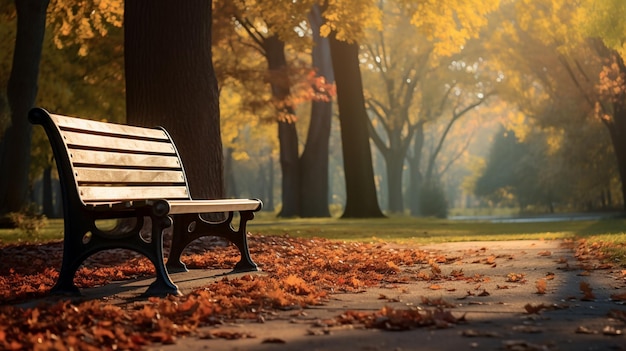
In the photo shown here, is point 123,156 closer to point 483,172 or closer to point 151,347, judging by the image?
point 151,347

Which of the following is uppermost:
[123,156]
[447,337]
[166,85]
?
[166,85]

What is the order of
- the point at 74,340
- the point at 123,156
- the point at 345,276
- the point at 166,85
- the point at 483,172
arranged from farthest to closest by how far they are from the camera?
the point at 483,172 < the point at 166,85 < the point at 345,276 < the point at 123,156 < the point at 74,340

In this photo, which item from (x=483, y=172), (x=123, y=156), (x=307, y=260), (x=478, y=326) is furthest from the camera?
(x=483, y=172)

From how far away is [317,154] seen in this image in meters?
33.0

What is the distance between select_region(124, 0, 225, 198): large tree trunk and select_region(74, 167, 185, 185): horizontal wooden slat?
2982 mm

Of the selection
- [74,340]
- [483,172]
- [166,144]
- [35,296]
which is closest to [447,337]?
[74,340]

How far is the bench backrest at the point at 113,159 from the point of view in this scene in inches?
264

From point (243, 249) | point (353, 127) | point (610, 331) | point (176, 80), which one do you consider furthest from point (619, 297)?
point (353, 127)

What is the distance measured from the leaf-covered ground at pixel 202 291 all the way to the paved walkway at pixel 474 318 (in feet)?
0.46

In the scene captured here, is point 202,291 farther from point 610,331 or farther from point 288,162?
point 288,162

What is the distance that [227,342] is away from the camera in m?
4.72

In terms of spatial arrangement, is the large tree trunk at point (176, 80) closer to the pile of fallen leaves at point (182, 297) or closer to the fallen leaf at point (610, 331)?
the pile of fallen leaves at point (182, 297)

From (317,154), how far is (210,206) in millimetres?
25528

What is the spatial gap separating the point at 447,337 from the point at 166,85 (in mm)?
7671
